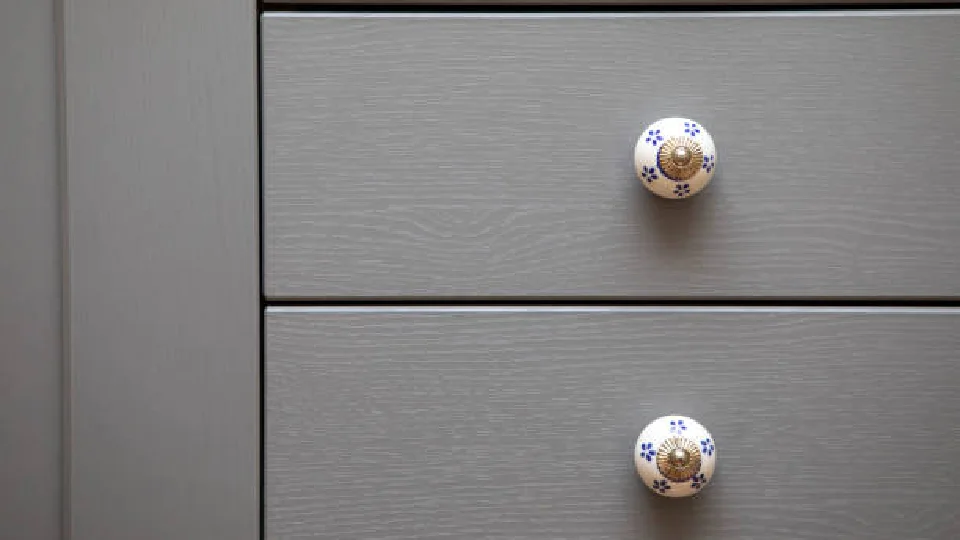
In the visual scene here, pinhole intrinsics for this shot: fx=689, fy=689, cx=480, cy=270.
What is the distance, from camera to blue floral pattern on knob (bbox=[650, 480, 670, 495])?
380 millimetres

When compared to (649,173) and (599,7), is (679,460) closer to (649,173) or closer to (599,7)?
(649,173)

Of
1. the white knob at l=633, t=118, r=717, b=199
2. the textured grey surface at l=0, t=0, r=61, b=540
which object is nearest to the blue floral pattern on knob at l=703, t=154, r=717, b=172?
the white knob at l=633, t=118, r=717, b=199

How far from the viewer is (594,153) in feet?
1.32

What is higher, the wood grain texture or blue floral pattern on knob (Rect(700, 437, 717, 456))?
the wood grain texture

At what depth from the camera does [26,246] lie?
0.40 m

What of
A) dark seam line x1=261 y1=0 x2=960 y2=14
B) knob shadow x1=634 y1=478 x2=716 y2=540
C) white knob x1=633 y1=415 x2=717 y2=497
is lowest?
knob shadow x1=634 y1=478 x2=716 y2=540

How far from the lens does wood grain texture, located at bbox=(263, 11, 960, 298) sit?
398 mm

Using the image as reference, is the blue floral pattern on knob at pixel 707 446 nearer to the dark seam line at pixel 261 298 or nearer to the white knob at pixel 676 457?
the white knob at pixel 676 457

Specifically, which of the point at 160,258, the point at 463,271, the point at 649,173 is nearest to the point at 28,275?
the point at 160,258

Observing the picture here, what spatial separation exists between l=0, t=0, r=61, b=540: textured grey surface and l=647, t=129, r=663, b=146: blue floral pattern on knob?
13.6 inches

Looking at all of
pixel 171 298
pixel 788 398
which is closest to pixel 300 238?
pixel 171 298

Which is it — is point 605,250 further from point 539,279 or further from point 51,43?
point 51,43

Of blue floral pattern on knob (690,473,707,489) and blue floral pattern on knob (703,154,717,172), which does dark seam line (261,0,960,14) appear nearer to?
blue floral pattern on knob (703,154,717,172)

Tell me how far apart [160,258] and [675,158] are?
30 centimetres
